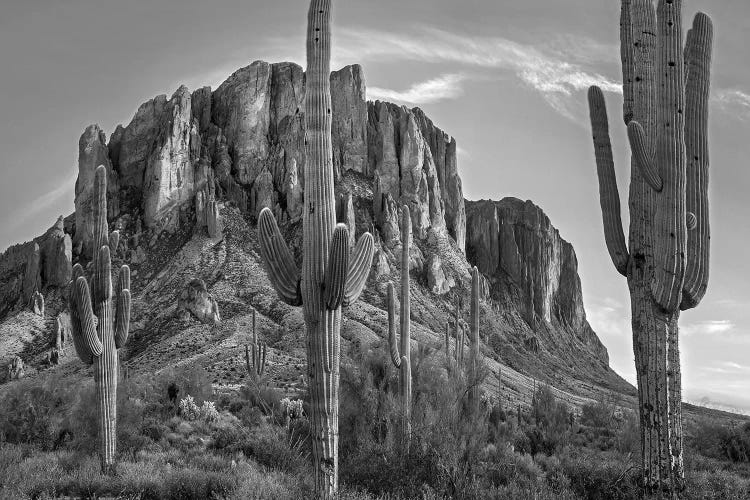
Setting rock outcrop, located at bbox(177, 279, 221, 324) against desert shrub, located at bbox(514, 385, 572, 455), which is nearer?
desert shrub, located at bbox(514, 385, 572, 455)

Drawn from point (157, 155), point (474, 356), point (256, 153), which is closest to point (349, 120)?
point (256, 153)

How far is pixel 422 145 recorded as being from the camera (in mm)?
107500

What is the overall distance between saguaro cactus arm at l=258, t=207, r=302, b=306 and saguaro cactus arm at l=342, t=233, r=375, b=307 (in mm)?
647

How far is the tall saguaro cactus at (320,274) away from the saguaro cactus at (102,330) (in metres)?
6.20

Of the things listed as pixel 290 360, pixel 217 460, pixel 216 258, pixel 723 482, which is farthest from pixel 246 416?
pixel 216 258

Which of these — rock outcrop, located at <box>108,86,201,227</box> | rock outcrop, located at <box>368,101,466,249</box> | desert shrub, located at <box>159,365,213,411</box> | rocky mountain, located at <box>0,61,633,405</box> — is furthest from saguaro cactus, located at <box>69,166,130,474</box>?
rock outcrop, located at <box>368,101,466,249</box>

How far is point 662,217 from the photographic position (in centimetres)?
934

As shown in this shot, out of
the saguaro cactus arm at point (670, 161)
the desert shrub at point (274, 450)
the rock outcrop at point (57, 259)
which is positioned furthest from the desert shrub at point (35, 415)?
the rock outcrop at point (57, 259)

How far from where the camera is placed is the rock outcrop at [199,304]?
5856cm

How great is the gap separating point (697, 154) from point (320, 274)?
5619mm

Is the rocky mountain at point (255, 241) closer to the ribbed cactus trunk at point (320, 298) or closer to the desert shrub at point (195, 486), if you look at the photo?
the desert shrub at point (195, 486)

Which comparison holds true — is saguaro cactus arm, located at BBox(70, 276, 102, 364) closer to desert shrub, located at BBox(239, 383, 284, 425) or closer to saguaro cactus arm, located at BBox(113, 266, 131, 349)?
saguaro cactus arm, located at BBox(113, 266, 131, 349)

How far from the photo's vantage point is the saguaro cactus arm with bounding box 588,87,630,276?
10.2m

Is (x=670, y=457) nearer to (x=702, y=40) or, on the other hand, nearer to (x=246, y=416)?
(x=702, y=40)
